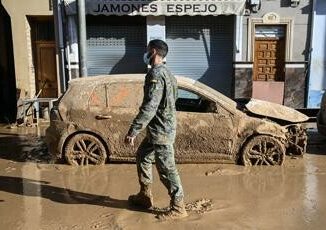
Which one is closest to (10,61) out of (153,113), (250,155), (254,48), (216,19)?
(216,19)

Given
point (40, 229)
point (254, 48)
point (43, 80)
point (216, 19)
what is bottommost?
point (40, 229)

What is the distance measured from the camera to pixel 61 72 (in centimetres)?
1455

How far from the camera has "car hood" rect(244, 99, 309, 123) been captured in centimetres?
791

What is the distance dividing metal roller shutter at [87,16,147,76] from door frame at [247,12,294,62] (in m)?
3.19

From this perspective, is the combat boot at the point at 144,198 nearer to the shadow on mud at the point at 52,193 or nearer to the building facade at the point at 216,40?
the shadow on mud at the point at 52,193

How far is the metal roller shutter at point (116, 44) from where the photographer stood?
48.2 ft

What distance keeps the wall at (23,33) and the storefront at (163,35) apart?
37.2 inches

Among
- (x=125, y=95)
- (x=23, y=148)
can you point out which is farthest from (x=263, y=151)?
(x=23, y=148)

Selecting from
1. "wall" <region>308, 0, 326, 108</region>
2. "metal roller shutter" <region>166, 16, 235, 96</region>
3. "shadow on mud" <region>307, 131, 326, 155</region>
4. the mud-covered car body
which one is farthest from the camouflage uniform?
"wall" <region>308, 0, 326, 108</region>

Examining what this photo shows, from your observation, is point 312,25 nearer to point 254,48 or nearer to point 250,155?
point 254,48

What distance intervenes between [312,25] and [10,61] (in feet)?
31.6

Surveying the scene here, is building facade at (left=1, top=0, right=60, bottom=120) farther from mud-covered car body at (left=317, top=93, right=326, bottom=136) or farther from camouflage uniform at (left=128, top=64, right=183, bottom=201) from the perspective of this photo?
camouflage uniform at (left=128, top=64, right=183, bottom=201)

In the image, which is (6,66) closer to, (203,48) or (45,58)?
(45,58)

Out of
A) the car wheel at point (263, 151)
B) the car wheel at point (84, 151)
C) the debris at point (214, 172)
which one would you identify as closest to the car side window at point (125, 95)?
the car wheel at point (84, 151)
